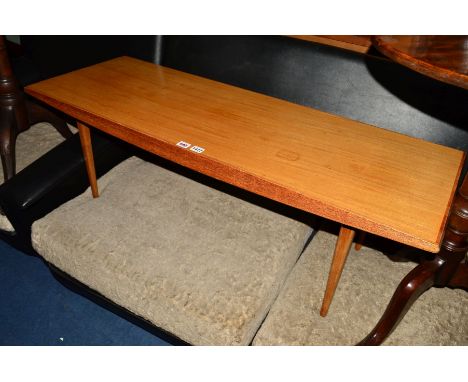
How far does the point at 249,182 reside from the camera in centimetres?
109

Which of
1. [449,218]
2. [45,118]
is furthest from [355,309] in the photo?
[45,118]

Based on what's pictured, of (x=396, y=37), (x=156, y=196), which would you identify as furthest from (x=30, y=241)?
(x=396, y=37)

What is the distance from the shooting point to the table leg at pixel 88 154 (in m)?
1.56

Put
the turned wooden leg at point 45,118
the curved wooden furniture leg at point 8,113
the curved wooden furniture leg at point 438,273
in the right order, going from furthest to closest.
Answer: the turned wooden leg at point 45,118 → the curved wooden furniture leg at point 8,113 → the curved wooden furniture leg at point 438,273

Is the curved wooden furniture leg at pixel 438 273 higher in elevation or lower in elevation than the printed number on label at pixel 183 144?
lower

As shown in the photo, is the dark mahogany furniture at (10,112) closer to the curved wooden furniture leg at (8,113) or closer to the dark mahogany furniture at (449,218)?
the curved wooden furniture leg at (8,113)

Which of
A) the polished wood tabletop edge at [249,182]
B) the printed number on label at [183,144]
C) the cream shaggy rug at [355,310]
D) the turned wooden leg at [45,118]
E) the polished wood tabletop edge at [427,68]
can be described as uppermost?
the polished wood tabletop edge at [427,68]

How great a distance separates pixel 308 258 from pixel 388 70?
2.74 ft

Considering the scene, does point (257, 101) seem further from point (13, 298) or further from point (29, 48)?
point (29, 48)

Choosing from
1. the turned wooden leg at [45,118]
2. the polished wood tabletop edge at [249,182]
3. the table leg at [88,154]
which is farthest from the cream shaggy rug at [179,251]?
the turned wooden leg at [45,118]

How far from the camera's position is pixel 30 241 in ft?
5.35

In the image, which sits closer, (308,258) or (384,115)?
(308,258)
